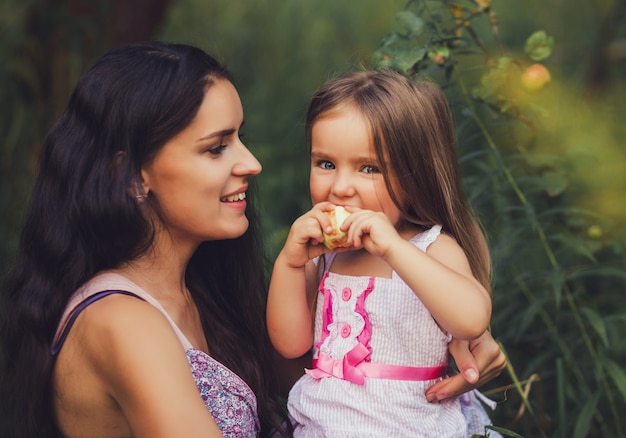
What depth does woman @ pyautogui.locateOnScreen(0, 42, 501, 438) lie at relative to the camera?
210 centimetres

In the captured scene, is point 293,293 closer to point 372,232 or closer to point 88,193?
point 372,232

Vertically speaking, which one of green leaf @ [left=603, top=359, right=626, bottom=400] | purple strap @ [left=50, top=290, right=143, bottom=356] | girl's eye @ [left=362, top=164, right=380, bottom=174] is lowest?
green leaf @ [left=603, top=359, right=626, bottom=400]

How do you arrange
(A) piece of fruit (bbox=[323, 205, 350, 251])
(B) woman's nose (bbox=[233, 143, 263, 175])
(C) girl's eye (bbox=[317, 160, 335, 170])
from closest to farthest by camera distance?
1. (A) piece of fruit (bbox=[323, 205, 350, 251])
2. (C) girl's eye (bbox=[317, 160, 335, 170])
3. (B) woman's nose (bbox=[233, 143, 263, 175])

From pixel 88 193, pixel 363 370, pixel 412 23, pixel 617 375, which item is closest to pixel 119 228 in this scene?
pixel 88 193

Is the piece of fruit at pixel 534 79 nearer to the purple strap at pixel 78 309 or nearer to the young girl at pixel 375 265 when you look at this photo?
the young girl at pixel 375 265

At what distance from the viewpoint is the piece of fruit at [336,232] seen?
2.04 meters

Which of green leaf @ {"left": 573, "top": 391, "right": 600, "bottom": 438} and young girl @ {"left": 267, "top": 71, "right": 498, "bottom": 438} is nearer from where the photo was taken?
young girl @ {"left": 267, "top": 71, "right": 498, "bottom": 438}

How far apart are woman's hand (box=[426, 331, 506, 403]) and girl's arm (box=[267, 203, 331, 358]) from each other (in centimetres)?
35

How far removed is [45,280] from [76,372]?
0.86ft

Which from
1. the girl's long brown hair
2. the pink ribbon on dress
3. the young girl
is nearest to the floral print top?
the young girl

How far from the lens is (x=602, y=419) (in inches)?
115

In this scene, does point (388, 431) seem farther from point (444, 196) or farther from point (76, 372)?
point (76, 372)

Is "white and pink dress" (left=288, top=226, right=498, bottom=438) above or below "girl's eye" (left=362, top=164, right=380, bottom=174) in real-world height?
below

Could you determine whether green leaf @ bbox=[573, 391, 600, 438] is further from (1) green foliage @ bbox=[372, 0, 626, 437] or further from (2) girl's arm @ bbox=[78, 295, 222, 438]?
(2) girl's arm @ bbox=[78, 295, 222, 438]
